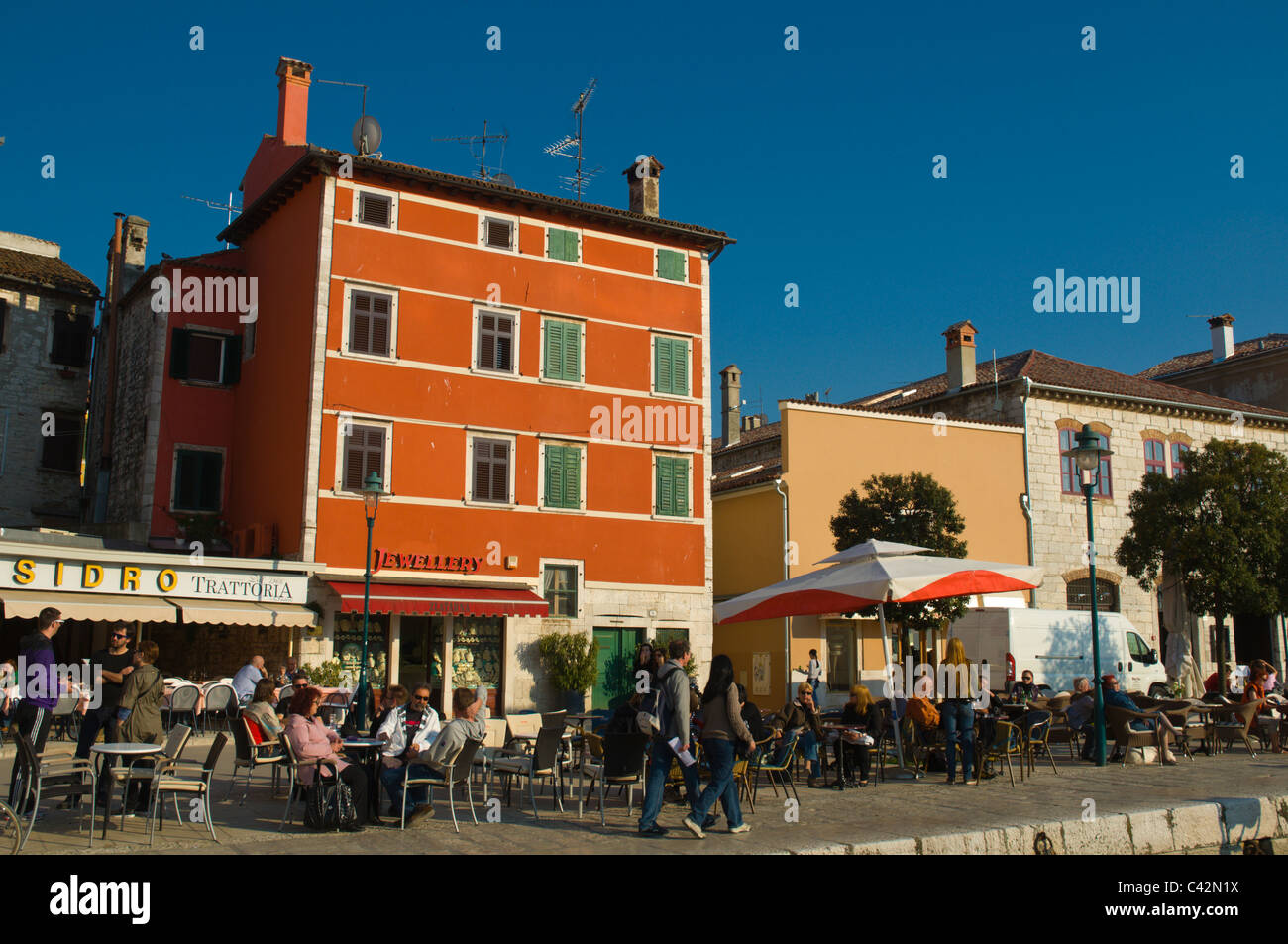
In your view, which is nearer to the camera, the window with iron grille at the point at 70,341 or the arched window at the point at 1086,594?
the window with iron grille at the point at 70,341

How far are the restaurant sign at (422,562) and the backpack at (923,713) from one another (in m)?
11.6

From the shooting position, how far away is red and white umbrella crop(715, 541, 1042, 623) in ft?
42.3

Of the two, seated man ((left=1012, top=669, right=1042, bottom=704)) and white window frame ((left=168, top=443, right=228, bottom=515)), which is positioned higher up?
white window frame ((left=168, top=443, right=228, bottom=515))

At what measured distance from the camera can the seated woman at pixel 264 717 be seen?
10477 millimetres

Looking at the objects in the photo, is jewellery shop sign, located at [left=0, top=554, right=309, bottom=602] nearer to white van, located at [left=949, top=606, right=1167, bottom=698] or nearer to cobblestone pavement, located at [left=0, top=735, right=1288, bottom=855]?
cobblestone pavement, located at [left=0, top=735, right=1288, bottom=855]

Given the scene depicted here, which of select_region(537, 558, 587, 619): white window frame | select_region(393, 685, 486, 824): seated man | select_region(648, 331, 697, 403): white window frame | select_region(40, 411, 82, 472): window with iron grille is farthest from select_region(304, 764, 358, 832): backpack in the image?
select_region(40, 411, 82, 472): window with iron grille

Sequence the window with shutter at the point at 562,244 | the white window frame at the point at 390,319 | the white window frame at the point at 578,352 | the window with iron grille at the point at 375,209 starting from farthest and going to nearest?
the window with shutter at the point at 562,244 → the white window frame at the point at 578,352 → the window with iron grille at the point at 375,209 → the white window frame at the point at 390,319

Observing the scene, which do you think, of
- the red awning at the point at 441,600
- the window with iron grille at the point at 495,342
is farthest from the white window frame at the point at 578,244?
the red awning at the point at 441,600

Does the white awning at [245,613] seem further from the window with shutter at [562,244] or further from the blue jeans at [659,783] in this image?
the blue jeans at [659,783]

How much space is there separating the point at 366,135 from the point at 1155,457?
77.3 feet

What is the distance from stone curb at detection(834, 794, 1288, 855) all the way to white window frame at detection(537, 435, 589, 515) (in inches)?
591

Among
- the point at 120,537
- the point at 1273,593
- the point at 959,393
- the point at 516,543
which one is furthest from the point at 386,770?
the point at 959,393
